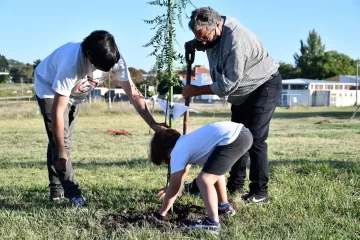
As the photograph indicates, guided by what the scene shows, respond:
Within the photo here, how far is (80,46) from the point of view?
4.05 m

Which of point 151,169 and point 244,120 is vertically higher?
point 244,120

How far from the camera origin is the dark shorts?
144 inches

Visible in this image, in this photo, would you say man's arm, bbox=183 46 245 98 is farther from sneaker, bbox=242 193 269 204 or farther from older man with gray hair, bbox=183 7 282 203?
sneaker, bbox=242 193 269 204

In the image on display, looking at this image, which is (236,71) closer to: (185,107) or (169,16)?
(185,107)

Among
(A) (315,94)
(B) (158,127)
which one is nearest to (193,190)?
(B) (158,127)

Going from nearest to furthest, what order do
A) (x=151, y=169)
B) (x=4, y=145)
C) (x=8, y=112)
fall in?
(x=151, y=169) < (x=4, y=145) < (x=8, y=112)

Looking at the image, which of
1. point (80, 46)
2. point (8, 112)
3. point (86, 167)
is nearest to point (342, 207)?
point (80, 46)

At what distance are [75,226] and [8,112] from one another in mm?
24244

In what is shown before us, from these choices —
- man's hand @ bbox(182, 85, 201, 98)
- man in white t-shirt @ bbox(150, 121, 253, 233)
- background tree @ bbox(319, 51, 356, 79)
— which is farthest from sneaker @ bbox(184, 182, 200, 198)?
background tree @ bbox(319, 51, 356, 79)

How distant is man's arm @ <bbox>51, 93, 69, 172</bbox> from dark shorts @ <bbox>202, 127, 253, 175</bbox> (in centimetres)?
130

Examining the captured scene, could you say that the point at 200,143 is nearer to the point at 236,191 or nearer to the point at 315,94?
the point at 236,191

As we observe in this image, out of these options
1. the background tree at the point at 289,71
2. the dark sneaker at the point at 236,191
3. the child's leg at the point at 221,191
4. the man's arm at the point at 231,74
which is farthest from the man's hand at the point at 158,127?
the background tree at the point at 289,71

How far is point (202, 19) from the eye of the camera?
382cm

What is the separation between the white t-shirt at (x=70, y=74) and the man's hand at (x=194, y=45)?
25.8 inches
